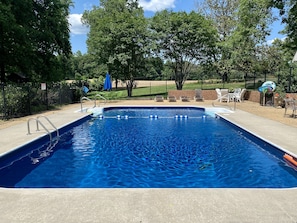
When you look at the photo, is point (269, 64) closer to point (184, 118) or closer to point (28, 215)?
point (184, 118)

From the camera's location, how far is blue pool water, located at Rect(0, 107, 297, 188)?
17.2 feet

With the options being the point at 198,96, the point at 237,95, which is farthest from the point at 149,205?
the point at 198,96

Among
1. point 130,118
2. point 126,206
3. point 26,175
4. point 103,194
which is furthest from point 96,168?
point 130,118

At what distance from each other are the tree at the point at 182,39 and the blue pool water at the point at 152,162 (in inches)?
540

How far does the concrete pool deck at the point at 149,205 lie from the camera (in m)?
2.98

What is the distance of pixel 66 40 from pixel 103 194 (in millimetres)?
20488

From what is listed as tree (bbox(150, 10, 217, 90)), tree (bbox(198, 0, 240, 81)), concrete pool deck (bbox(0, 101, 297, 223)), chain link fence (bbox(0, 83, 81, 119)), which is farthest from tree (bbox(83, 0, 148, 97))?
concrete pool deck (bbox(0, 101, 297, 223))

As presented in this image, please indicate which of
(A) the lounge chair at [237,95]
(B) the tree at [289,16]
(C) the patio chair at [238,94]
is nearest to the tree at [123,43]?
(A) the lounge chair at [237,95]

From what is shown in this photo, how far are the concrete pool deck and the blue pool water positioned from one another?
4.52 feet

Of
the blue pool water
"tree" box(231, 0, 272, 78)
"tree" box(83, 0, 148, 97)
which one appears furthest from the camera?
"tree" box(83, 0, 148, 97)

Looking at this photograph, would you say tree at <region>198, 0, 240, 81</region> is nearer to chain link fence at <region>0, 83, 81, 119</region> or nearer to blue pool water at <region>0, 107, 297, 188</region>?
chain link fence at <region>0, 83, 81, 119</region>

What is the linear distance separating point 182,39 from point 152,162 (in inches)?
700

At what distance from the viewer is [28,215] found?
3.07 metres

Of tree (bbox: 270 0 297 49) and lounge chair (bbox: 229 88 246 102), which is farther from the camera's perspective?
lounge chair (bbox: 229 88 246 102)
